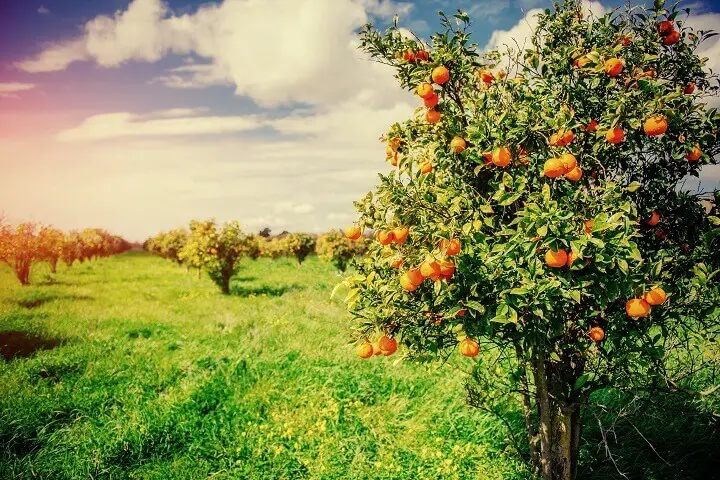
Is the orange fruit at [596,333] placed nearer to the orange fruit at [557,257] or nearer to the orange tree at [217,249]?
the orange fruit at [557,257]

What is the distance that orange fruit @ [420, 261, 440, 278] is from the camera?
2.44 metres

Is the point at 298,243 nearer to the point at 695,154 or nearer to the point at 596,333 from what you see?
the point at 596,333

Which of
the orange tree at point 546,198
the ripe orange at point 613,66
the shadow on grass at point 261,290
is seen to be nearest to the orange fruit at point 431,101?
the orange tree at point 546,198

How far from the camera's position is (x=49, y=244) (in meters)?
14.2

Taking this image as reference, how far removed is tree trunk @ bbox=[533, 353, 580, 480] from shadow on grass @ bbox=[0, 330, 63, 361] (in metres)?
8.01

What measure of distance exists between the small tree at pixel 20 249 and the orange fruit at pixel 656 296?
13822 mm

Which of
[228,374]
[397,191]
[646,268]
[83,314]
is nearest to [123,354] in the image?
[228,374]

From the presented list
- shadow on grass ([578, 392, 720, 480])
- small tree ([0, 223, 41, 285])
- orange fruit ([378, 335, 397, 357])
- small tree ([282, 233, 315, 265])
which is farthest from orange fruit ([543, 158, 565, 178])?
small tree ([282, 233, 315, 265])

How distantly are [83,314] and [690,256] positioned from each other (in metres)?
11.0

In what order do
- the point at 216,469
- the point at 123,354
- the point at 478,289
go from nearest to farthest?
the point at 478,289, the point at 216,469, the point at 123,354

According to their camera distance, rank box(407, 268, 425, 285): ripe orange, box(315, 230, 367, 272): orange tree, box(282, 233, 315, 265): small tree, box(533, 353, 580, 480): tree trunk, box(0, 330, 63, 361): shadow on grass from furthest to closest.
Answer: box(282, 233, 315, 265): small tree < box(315, 230, 367, 272): orange tree < box(0, 330, 63, 361): shadow on grass < box(533, 353, 580, 480): tree trunk < box(407, 268, 425, 285): ripe orange

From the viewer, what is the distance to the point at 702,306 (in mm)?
3158

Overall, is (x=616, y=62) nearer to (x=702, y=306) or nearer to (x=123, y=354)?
(x=702, y=306)

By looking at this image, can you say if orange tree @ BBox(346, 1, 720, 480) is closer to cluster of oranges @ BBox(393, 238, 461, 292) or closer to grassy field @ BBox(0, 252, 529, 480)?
cluster of oranges @ BBox(393, 238, 461, 292)
